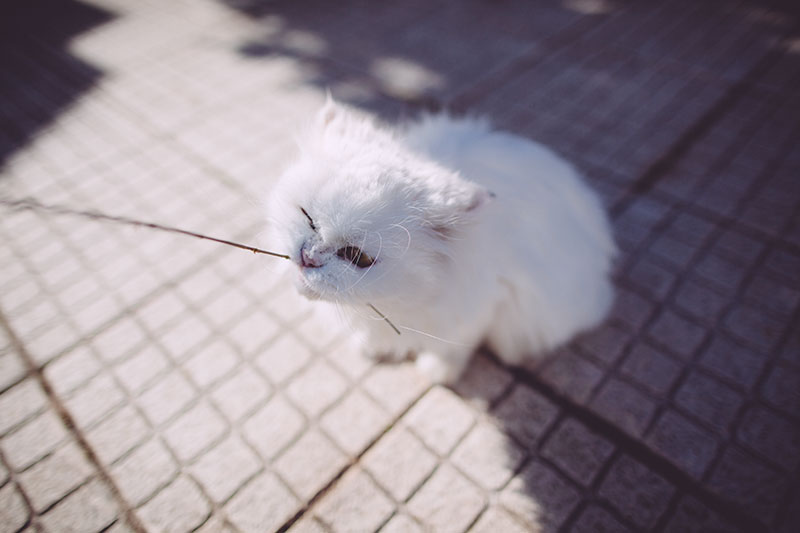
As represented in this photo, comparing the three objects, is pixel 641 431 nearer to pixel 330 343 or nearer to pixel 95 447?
pixel 330 343

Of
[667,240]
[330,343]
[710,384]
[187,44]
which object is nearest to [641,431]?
[710,384]

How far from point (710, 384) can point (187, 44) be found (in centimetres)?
552

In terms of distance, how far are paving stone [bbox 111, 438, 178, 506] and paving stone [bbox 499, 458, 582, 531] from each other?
147 cm

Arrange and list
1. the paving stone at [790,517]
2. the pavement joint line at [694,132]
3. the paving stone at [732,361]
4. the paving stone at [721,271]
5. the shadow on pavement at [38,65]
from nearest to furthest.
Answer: the paving stone at [790,517] → the paving stone at [732,361] → the paving stone at [721,271] → the pavement joint line at [694,132] → the shadow on pavement at [38,65]

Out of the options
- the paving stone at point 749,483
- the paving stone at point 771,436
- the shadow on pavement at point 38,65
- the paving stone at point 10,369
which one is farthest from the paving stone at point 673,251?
the shadow on pavement at point 38,65

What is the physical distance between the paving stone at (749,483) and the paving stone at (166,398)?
2382 mm

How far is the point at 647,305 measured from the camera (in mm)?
2188

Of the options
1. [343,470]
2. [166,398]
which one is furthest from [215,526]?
[166,398]

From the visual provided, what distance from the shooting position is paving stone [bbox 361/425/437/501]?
1.70m

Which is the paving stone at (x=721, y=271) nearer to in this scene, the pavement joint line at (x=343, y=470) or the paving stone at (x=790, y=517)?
the paving stone at (x=790, y=517)

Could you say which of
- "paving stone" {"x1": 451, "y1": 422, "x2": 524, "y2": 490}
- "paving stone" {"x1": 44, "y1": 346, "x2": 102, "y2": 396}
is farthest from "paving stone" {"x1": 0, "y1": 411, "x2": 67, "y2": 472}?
"paving stone" {"x1": 451, "y1": 422, "x2": 524, "y2": 490}

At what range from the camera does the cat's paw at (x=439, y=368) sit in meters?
1.94

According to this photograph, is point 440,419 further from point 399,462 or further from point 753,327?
point 753,327

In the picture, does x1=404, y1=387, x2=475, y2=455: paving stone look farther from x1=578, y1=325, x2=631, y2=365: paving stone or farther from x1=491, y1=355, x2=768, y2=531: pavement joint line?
x1=578, y1=325, x2=631, y2=365: paving stone
